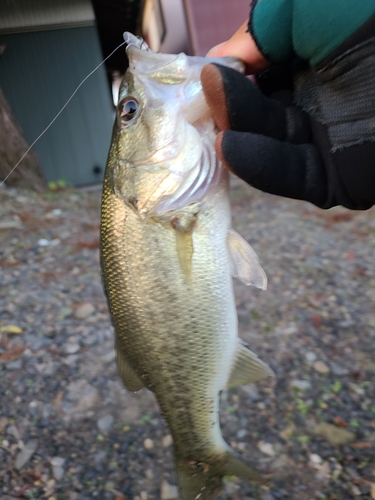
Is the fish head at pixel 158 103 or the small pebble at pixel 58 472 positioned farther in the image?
the small pebble at pixel 58 472

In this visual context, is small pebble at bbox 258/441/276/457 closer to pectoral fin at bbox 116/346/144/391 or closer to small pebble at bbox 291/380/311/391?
small pebble at bbox 291/380/311/391

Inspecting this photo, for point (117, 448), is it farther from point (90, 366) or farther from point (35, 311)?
point (35, 311)

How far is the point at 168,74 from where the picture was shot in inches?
48.6

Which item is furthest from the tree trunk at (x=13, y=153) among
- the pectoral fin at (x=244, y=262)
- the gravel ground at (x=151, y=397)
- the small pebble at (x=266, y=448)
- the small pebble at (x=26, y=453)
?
the pectoral fin at (x=244, y=262)

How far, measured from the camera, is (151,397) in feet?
8.29

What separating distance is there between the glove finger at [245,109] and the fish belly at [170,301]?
0.23m

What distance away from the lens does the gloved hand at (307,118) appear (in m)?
1.15

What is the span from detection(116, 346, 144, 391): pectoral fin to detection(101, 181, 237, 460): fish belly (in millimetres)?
24

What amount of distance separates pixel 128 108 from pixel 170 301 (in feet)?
2.11

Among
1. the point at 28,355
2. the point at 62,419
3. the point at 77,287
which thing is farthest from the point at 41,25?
the point at 62,419

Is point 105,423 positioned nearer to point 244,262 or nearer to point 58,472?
point 58,472

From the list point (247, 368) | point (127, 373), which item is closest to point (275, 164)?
point (247, 368)

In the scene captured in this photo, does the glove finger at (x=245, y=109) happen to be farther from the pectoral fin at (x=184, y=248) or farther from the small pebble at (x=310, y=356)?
the small pebble at (x=310, y=356)

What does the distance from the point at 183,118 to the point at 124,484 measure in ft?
6.09
